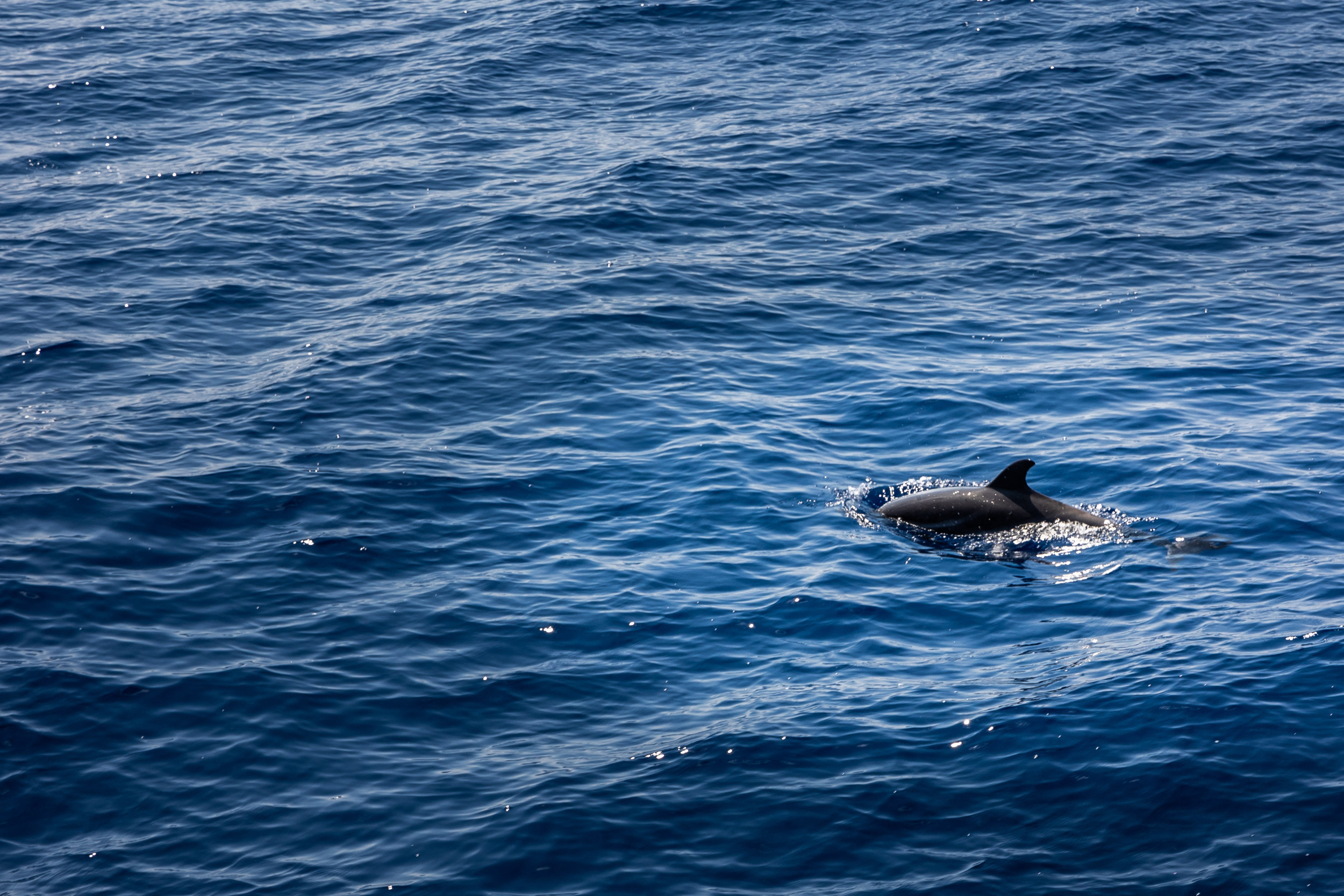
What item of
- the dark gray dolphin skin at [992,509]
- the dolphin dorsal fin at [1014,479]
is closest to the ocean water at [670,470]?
the dark gray dolphin skin at [992,509]

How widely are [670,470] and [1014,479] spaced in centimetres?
530

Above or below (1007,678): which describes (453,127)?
above

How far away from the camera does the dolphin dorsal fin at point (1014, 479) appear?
17.3 metres

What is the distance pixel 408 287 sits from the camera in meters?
26.8

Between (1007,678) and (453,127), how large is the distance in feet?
86.8

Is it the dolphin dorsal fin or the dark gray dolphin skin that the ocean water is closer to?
the dark gray dolphin skin

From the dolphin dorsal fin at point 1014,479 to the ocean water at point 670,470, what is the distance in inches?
27.4

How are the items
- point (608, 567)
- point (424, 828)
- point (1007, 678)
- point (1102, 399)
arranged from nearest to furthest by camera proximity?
point (424, 828)
point (1007, 678)
point (608, 567)
point (1102, 399)

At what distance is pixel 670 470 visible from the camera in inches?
785

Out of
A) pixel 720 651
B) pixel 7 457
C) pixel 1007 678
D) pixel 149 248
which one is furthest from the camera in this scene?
pixel 149 248

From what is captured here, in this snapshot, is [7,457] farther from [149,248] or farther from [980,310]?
[980,310]

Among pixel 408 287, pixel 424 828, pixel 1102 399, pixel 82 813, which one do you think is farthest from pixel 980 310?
pixel 82 813

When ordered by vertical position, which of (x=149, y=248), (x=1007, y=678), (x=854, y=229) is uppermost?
(x=149, y=248)

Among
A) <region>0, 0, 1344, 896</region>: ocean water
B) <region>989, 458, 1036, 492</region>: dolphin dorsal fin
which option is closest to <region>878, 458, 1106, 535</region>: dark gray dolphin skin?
<region>989, 458, 1036, 492</region>: dolphin dorsal fin
